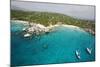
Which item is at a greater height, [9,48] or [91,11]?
[91,11]

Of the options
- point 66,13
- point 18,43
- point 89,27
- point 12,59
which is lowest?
point 12,59

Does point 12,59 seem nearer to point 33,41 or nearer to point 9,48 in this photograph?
point 9,48

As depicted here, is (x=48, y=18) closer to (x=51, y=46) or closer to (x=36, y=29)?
(x=36, y=29)

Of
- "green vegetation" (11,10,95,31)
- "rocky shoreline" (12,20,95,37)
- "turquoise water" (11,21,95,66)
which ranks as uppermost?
"green vegetation" (11,10,95,31)
